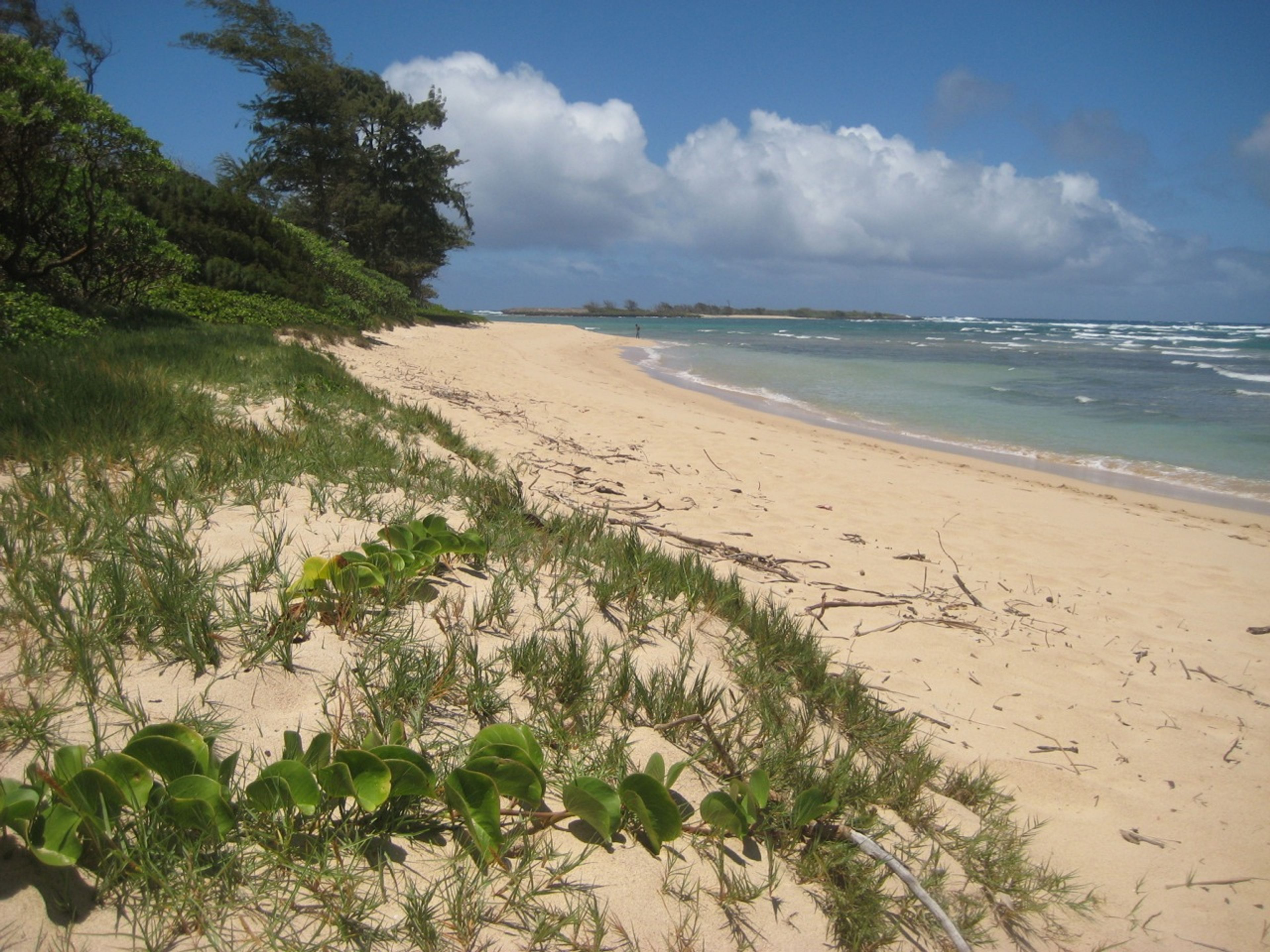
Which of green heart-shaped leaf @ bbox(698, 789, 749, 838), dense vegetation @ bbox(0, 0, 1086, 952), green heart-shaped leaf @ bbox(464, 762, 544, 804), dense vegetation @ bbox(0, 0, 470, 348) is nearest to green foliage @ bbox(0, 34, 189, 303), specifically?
dense vegetation @ bbox(0, 0, 470, 348)

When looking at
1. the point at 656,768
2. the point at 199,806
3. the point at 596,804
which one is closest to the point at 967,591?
the point at 656,768

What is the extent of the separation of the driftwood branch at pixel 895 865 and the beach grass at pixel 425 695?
0.13ft

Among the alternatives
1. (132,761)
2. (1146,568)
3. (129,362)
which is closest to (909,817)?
(132,761)

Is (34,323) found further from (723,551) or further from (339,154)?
(339,154)

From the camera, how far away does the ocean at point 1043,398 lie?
10.9 meters

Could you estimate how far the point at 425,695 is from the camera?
198 cm

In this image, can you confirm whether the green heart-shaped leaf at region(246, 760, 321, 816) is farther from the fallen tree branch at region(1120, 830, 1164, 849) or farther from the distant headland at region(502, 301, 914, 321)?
the distant headland at region(502, 301, 914, 321)

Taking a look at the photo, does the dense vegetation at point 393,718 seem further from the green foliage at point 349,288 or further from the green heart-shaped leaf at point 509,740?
the green foliage at point 349,288

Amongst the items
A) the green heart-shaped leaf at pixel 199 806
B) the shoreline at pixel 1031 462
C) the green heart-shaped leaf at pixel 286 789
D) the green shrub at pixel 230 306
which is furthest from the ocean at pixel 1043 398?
the green heart-shaped leaf at pixel 199 806

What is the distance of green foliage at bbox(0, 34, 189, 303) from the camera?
773cm

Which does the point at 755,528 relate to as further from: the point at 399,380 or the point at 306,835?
the point at 399,380

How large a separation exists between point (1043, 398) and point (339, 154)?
88.4 feet

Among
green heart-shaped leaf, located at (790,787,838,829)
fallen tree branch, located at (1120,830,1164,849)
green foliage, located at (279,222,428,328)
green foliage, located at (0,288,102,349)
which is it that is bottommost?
fallen tree branch, located at (1120,830,1164,849)

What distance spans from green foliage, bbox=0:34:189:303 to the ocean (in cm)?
1096
